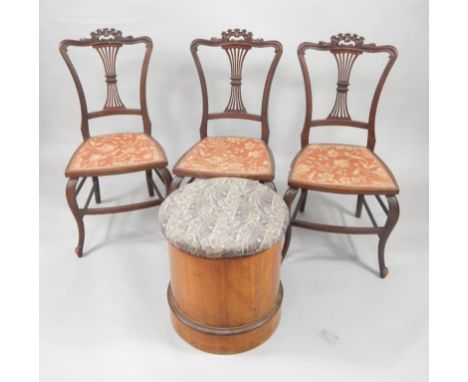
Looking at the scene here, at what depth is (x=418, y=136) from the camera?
127 inches

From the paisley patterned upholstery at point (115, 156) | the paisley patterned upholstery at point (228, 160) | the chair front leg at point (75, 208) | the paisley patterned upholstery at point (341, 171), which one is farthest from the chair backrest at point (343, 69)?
the chair front leg at point (75, 208)

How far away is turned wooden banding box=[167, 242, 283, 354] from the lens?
173 cm

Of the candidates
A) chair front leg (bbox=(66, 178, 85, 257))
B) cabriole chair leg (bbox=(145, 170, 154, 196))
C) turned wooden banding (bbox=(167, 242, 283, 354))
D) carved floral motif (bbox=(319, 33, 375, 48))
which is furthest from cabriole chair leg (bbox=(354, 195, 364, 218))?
chair front leg (bbox=(66, 178, 85, 257))

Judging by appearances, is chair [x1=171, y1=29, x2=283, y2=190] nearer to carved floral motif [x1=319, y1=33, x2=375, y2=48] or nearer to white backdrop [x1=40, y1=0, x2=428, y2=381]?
carved floral motif [x1=319, y1=33, x2=375, y2=48]

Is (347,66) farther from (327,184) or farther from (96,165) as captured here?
(96,165)

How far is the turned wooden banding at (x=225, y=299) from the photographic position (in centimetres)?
173

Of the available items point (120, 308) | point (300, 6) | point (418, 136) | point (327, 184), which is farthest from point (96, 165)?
point (418, 136)

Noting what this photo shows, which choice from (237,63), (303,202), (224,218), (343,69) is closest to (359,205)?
(303,202)

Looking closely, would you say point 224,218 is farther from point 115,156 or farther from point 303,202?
point 303,202

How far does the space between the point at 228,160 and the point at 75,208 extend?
2.93 ft

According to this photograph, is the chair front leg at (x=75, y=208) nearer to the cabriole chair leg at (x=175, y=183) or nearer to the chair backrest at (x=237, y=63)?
the cabriole chair leg at (x=175, y=183)

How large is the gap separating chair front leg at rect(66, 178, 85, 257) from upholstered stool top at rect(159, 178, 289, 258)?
66 cm

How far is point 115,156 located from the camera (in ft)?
7.80

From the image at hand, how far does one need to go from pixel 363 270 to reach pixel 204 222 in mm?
1126
